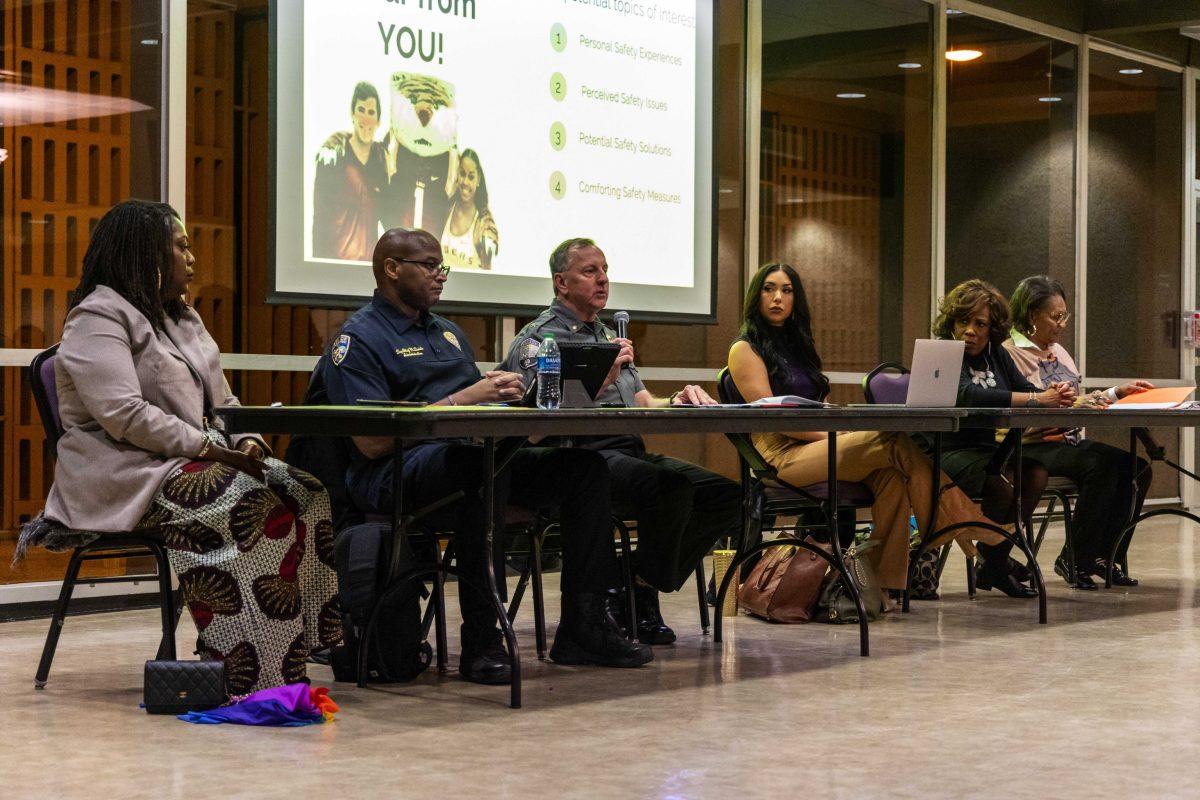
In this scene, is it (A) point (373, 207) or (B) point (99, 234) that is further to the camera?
(A) point (373, 207)

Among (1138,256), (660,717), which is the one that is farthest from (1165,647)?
(1138,256)

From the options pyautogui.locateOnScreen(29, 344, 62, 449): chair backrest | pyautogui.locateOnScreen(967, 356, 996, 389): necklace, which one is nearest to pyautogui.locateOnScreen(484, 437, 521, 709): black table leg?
pyautogui.locateOnScreen(29, 344, 62, 449): chair backrest

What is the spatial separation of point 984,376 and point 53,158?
333 centimetres

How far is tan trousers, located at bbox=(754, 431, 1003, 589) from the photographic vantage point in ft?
15.7

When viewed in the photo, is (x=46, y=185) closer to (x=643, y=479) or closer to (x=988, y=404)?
(x=643, y=479)

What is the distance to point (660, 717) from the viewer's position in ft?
10.8

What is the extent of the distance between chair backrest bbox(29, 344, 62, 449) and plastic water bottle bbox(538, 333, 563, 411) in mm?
1116

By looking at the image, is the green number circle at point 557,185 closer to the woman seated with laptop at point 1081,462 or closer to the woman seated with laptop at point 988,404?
the woman seated with laptop at point 988,404

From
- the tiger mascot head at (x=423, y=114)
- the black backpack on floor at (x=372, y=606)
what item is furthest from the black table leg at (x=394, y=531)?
the tiger mascot head at (x=423, y=114)

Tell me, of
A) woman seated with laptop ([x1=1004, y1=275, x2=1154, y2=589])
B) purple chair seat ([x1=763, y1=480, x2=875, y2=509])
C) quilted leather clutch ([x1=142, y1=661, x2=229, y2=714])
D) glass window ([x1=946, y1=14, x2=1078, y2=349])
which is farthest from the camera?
glass window ([x1=946, y1=14, x2=1078, y2=349])

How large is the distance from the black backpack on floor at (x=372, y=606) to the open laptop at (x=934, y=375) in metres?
1.64

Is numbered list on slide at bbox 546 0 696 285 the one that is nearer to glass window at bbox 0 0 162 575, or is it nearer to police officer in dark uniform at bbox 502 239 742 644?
glass window at bbox 0 0 162 575

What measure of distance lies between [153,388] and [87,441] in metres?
0.19

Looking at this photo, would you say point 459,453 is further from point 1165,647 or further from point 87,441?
point 1165,647
